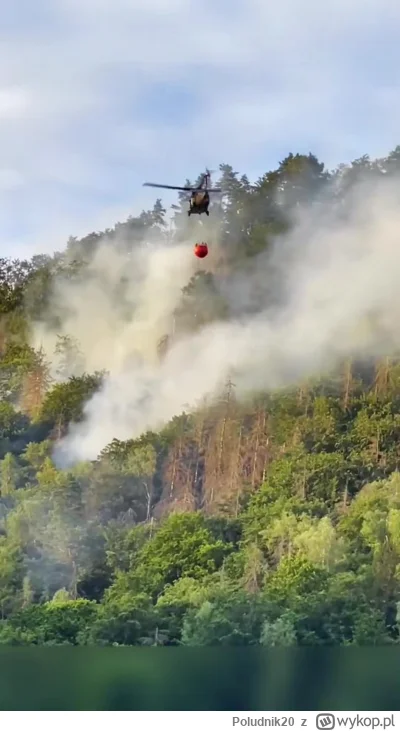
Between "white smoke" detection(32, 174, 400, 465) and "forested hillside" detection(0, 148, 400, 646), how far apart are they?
1.00 ft

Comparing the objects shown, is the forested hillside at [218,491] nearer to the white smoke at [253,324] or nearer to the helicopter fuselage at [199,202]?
the white smoke at [253,324]

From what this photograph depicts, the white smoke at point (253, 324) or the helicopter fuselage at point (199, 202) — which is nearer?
the helicopter fuselage at point (199, 202)

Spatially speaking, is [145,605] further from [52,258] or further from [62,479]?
[52,258]

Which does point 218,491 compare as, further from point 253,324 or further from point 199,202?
point 199,202

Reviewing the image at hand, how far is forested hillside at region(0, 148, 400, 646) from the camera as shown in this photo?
95.2ft
